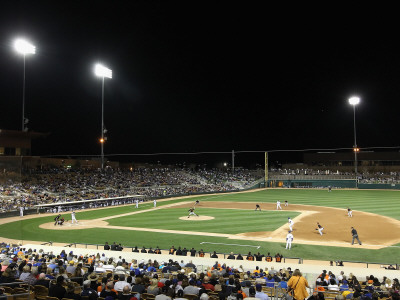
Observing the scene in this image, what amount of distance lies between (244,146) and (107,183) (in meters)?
41.8

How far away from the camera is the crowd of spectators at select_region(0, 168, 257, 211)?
3791 centimetres

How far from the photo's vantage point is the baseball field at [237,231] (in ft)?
63.9

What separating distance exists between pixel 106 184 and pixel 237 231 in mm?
32113

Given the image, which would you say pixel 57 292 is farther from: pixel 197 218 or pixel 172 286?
pixel 197 218

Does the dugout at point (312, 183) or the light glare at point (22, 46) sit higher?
the light glare at point (22, 46)

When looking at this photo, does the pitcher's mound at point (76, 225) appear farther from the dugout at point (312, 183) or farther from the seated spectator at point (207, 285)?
the dugout at point (312, 183)

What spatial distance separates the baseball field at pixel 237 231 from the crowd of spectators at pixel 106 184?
16.0ft

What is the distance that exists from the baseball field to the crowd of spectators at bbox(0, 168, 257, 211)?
4.89m

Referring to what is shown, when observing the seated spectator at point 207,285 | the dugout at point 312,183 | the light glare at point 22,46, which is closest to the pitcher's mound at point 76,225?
the light glare at point 22,46

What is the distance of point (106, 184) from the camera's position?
51656 millimetres

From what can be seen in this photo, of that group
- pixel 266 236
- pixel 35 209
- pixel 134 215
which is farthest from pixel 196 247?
pixel 35 209

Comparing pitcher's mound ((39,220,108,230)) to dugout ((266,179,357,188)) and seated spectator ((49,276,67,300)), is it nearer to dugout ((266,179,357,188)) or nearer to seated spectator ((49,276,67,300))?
seated spectator ((49,276,67,300))

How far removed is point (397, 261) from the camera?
651 inches

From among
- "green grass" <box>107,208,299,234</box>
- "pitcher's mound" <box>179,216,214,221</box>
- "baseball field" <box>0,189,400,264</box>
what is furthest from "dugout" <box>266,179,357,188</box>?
"pitcher's mound" <box>179,216,214,221</box>
